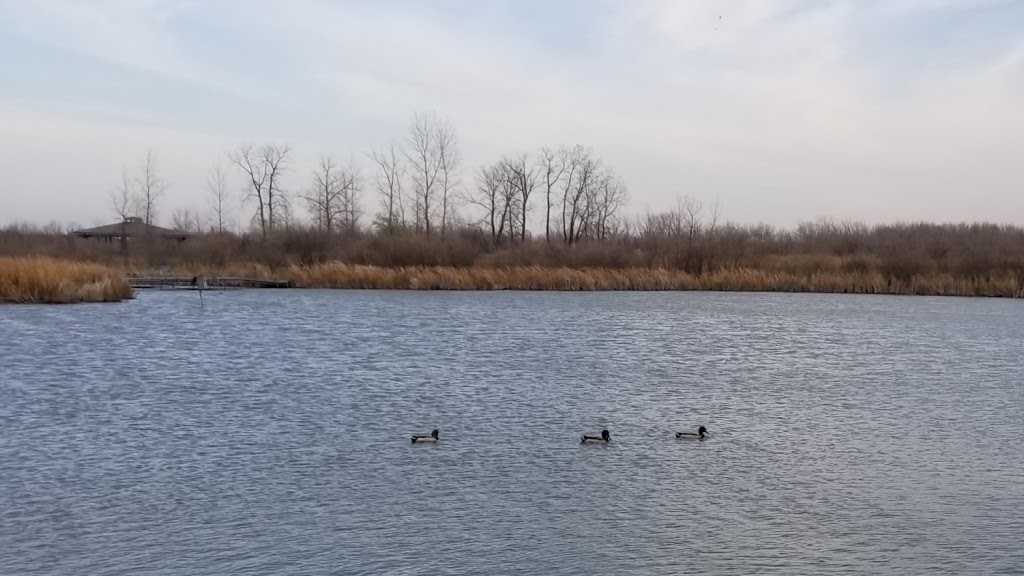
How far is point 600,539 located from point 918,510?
3311 mm

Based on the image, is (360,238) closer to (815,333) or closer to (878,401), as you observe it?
(815,333)

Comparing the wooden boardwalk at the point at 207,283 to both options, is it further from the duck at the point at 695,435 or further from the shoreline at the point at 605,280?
the duck at the point at 695,435

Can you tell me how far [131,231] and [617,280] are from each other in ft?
125

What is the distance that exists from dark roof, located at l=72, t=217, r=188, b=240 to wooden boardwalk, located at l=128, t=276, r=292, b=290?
14908mm

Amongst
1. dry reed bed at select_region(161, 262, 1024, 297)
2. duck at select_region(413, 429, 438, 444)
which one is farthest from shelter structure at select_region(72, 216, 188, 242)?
duck at select_region(413, 429, 438, 444)

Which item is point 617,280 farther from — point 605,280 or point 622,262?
point 622,262

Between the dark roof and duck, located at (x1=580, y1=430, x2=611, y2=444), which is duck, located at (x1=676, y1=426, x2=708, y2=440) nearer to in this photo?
duck, located at (x1=580, y1=430, x2=611, y2=444)

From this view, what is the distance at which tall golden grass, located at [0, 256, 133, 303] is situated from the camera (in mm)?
31375

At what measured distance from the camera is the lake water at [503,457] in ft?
27.1

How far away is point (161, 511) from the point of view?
9.20 metres

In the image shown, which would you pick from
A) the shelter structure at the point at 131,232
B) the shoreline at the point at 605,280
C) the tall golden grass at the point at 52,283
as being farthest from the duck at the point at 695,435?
the shelter structure at the point at 131,232

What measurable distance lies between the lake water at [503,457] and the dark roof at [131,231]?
37.5 metres

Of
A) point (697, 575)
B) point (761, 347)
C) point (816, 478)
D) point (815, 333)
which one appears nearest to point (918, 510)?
point (816, 478)

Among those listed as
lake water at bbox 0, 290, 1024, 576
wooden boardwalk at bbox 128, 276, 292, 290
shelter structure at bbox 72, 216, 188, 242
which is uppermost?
shelter structure at bbox 72, 216, 188, 242
